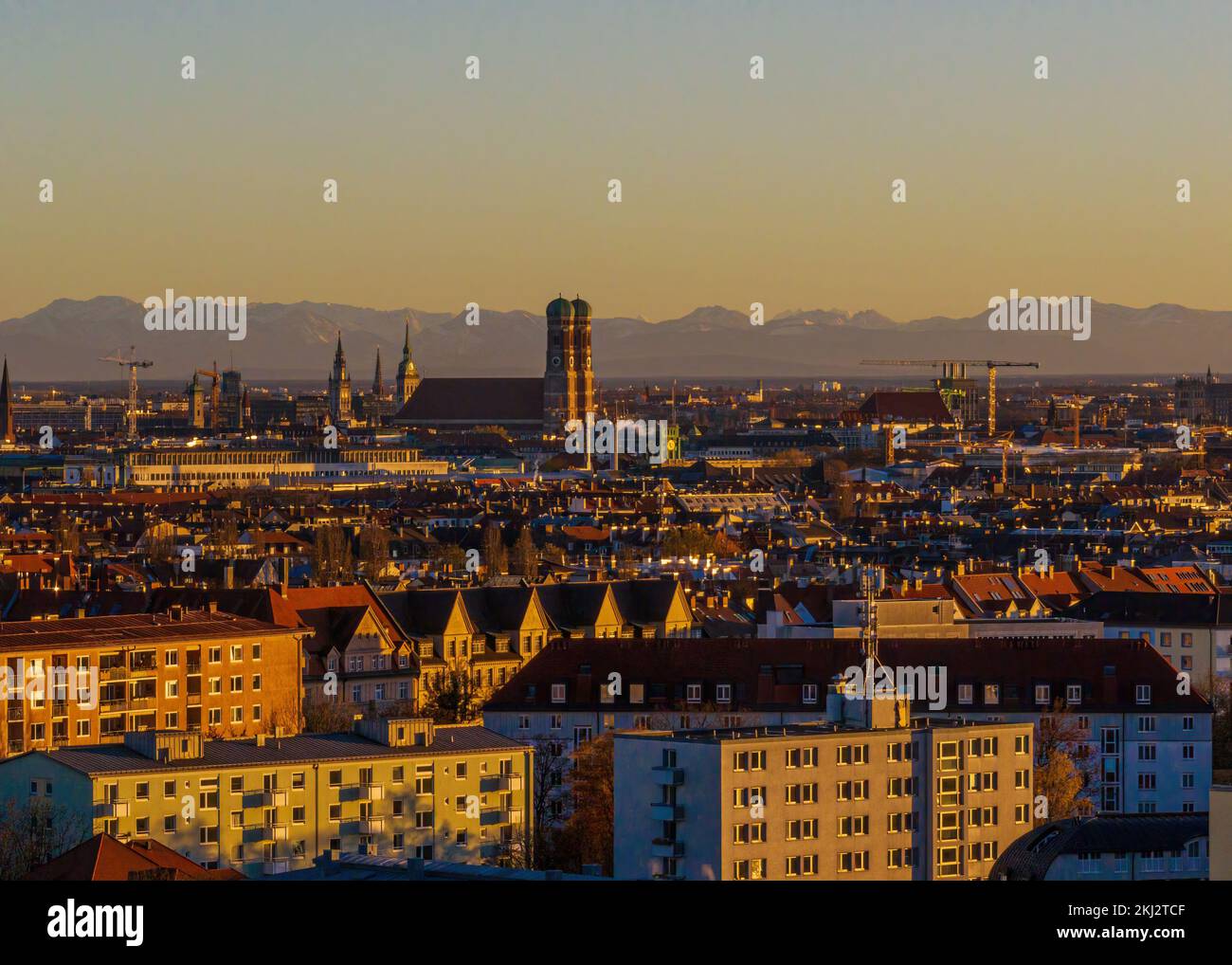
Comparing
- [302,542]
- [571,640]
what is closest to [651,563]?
[302,542]

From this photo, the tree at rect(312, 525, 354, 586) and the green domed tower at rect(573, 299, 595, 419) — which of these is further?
the green domed tower at rect(573, 299, 595, 419)

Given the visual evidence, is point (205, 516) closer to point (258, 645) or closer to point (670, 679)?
point (258, 645)

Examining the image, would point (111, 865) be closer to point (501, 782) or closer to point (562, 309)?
point (501, 782)

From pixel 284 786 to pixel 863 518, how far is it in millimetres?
A: 71498

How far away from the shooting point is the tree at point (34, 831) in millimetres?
18531

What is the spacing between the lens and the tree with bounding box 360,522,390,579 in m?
59.3

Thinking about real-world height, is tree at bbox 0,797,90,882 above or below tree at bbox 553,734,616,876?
above

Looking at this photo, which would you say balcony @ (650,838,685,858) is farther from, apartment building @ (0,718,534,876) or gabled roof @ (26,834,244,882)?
gabled roof @ (26,834,244,882)

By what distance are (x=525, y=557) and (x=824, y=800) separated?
42.6m

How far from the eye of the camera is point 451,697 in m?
34.4

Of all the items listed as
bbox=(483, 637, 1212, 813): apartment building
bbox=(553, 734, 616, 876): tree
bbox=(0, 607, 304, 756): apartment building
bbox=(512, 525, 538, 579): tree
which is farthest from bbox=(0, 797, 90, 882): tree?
bbox=(512, 525, 538, 579): tree

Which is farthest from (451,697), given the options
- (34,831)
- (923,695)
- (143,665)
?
(34,831)

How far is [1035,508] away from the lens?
316ft

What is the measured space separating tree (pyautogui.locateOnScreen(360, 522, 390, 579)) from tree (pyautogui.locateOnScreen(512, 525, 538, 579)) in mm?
2949
